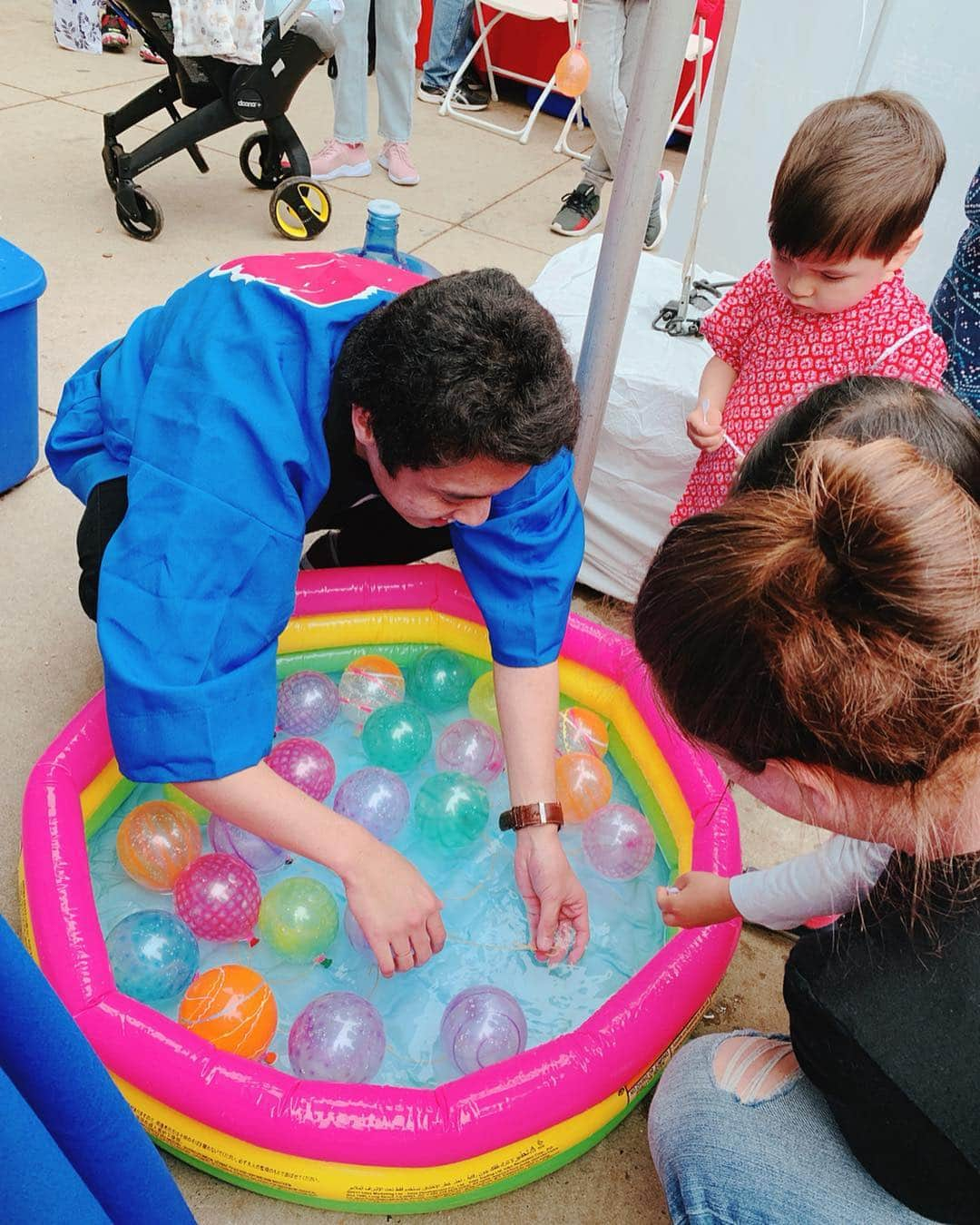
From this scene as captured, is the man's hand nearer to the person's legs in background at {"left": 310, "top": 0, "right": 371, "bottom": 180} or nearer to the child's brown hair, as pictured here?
the child's brown hair

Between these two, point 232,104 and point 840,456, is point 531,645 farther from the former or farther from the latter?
point 232,104

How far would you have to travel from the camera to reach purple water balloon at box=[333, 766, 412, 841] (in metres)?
1.71

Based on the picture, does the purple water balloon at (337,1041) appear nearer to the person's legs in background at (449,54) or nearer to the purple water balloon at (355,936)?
the purple water balloon at (355,936)

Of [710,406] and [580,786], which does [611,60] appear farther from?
[580,786]

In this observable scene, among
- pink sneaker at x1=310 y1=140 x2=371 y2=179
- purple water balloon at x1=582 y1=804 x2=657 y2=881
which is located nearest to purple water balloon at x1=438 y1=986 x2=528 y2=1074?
purple water balloon at x1=582 y1=804 x2=657 y2=881

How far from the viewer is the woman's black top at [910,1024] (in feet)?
3.22

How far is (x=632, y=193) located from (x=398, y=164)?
324 cm

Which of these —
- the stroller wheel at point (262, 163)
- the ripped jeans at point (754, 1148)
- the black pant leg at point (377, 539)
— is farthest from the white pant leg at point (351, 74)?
the ripped jeans at point (754, 1148)

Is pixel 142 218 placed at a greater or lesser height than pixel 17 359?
lesser

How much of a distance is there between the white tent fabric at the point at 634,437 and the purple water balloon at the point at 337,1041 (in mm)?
1140

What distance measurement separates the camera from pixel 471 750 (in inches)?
74.0

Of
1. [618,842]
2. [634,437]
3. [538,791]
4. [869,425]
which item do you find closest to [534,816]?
[538,791]

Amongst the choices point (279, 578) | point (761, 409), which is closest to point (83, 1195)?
point (279, 578)

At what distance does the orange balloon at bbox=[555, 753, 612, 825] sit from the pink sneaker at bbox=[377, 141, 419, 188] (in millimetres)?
3409
